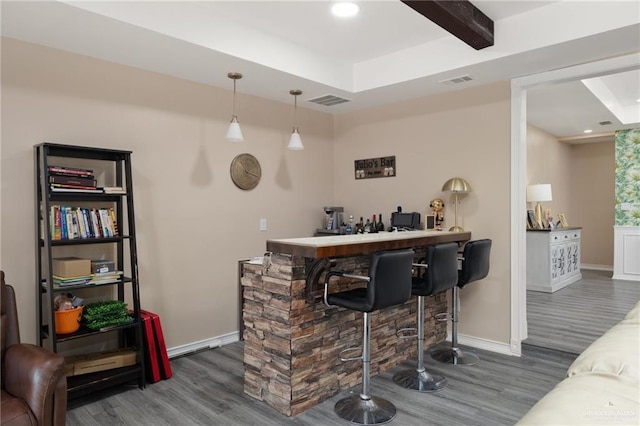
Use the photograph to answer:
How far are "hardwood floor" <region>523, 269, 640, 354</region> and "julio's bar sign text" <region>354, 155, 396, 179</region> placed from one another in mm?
2172

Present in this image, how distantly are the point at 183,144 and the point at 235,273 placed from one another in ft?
4.46

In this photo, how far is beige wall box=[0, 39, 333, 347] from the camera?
2.88m

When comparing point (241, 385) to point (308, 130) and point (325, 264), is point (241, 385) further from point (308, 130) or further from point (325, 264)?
point (308, 130)

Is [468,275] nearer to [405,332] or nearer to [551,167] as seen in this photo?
[405,332]

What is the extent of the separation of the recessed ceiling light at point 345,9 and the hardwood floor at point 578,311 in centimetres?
322

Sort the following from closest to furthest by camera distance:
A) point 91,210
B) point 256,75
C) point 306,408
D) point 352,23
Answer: point 306,408
point 91,210
point 352,23
point 256,75

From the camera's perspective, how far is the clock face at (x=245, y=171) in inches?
163

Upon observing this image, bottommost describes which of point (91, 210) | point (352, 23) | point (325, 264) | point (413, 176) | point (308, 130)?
point (325, 264)

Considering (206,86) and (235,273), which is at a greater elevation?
(206,86)

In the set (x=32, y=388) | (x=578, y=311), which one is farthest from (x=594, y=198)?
(x=32, y=388)

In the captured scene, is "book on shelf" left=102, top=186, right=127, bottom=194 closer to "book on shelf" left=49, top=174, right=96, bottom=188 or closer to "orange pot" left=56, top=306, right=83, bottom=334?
"book on shelf" left=49, top=174, right=96, bottom=188

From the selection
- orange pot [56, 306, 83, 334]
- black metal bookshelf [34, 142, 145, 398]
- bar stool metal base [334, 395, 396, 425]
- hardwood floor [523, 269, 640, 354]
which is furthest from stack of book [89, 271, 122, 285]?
hardwood floor [523, 269, 640, 354]

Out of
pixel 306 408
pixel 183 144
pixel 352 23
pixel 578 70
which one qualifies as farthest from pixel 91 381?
pixel 578 70

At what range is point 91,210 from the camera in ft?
9.74
